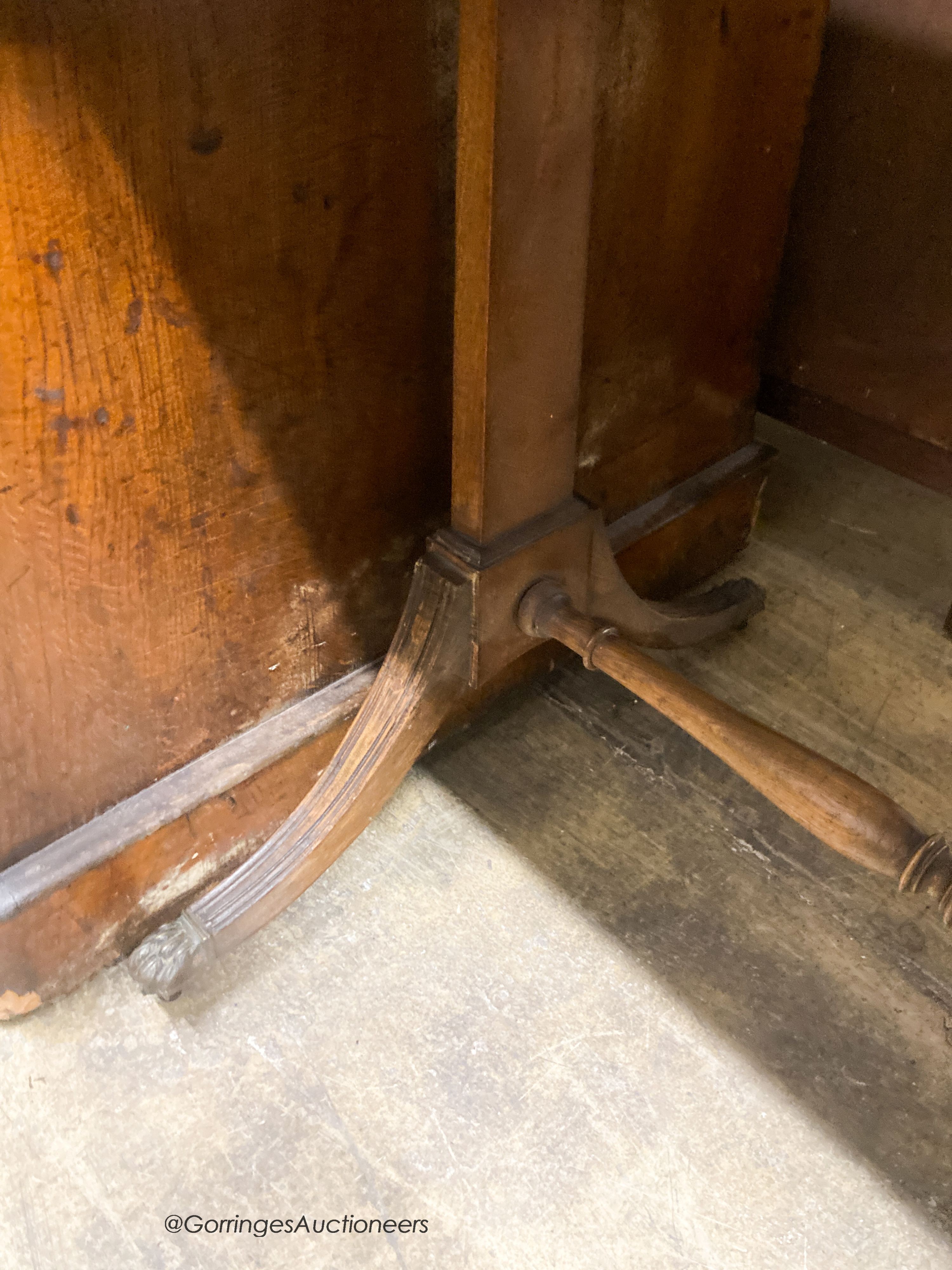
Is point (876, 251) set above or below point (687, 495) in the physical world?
above

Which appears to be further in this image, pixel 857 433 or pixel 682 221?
pixel 857 433

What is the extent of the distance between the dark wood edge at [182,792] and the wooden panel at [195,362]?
0.02 m

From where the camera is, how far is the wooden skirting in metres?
1.03

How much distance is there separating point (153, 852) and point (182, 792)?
0.06m

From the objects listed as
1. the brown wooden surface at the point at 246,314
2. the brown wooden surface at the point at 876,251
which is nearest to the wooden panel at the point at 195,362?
the brown wooden surface at the point at 246,314

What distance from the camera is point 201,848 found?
3.76 feet

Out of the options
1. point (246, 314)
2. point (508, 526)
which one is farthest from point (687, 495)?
point (246, 314)

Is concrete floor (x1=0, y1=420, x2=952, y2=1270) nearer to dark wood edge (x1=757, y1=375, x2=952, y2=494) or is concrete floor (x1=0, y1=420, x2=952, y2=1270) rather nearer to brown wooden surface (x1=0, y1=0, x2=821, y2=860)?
brown wooden surface (x1=0, y1=0, x2=821, y2=860)

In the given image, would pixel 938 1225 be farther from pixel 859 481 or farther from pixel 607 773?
pixel 859 481

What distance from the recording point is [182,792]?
1.10 meters

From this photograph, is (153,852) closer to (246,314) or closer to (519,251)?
(246,314)

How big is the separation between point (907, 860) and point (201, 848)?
677 millimetres

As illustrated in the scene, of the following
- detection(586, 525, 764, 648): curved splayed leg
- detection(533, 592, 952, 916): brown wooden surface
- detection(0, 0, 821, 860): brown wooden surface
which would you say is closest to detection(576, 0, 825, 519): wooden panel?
detection(0, 0, 821, 860): brown wooden surface

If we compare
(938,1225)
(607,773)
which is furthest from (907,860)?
(607,773)
